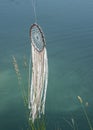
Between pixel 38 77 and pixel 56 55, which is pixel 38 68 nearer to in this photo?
pixel 38 77

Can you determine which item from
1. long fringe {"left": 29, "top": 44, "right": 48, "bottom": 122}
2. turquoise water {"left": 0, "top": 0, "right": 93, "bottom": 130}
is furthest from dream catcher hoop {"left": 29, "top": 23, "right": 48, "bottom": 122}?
turquoise water {"left": 0, "top": 0, "right": 93, "bottom": 130}

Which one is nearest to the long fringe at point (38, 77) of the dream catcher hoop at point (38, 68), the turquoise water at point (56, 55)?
the dream catcher hoop at point (38, 68)

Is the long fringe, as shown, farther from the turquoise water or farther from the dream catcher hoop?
the turquoise water

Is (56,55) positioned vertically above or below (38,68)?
below

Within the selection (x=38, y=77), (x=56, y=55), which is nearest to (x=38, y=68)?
(x=38, y=77)

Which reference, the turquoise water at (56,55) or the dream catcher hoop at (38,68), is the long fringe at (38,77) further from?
the turquoise water at (56,55)

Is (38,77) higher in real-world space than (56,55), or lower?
higher

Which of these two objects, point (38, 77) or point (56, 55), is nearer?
point (38, 77)

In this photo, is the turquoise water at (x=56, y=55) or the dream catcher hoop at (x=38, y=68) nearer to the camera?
the dream catcher hoop at (x=38, y=68)
